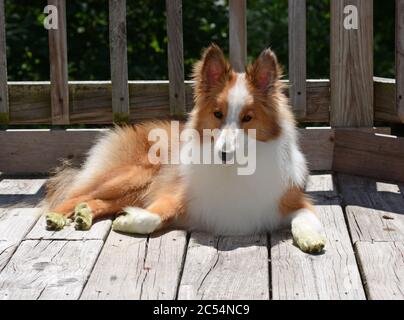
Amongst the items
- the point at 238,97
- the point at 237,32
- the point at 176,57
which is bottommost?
the point at 238,97

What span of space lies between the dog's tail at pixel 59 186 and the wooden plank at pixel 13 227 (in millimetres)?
103

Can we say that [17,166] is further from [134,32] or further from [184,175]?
[134,32]

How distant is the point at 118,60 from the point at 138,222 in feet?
4.51

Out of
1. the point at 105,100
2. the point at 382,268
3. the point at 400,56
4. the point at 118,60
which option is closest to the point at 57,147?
the point at 105,100

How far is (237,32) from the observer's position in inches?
206

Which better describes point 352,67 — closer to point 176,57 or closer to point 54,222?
point 176,57

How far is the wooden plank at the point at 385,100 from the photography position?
5312 mm

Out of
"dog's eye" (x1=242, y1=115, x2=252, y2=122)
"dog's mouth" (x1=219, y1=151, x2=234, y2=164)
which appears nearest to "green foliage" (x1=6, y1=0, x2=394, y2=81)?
"dog's eye" (x1=242, y1=115, x2=252, y2=122)

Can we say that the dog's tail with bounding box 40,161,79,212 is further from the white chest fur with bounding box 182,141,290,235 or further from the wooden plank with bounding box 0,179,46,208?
the white chest fur with bounding box 182,141,290,235

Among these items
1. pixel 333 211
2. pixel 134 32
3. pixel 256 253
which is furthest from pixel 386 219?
pixel 134 32

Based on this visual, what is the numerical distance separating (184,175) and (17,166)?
1523mm

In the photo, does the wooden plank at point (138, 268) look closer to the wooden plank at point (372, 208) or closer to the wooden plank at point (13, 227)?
the wooden plank at point (13, 227)

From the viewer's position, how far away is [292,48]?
5289mm

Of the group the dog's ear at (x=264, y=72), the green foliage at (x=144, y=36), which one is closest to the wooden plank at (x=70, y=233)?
the dog's ear at (x=264, y=72)
